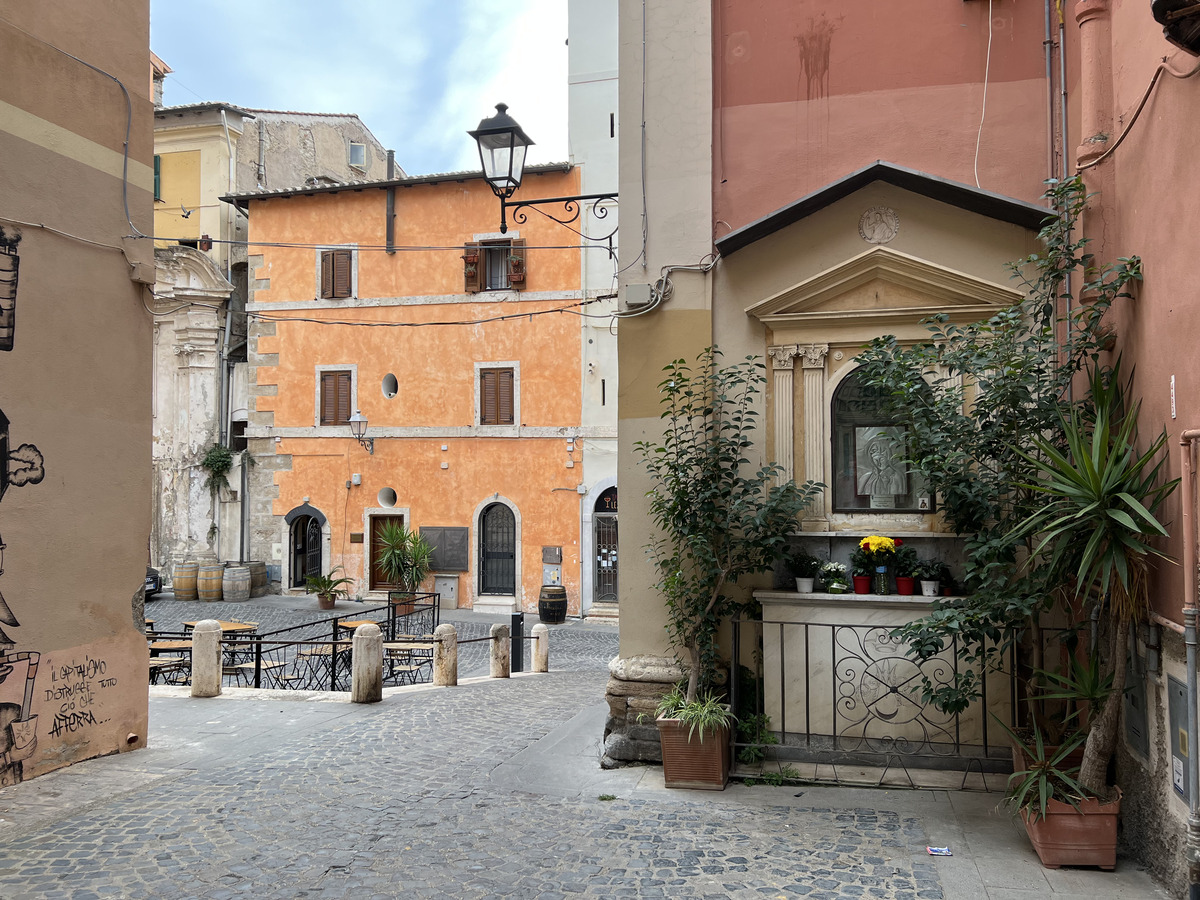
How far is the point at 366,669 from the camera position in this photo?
9.87 metres

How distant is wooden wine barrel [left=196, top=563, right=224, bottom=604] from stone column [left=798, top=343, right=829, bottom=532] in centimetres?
1893

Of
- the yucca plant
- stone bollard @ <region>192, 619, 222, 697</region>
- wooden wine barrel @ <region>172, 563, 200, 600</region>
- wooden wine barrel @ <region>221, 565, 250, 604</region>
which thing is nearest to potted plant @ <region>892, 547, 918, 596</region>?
the yucca plant

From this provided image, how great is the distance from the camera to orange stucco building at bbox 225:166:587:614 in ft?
69.3

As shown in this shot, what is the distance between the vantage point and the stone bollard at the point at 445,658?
36.7ft

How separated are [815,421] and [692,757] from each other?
258 cm

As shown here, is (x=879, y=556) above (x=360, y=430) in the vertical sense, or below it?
below

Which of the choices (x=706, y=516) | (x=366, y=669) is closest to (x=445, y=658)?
(x=366, y=669)

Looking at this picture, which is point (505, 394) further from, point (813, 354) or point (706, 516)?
point (706, 516)

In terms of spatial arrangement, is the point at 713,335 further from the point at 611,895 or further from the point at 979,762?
the point at 611,895

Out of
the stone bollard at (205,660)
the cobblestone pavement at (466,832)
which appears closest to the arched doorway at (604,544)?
the stone bollard at (205,660)

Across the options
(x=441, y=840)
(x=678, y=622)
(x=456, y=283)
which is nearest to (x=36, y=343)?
(x=441, y=840)

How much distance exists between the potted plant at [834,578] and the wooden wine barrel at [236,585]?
18410mm

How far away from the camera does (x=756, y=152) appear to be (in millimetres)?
7098

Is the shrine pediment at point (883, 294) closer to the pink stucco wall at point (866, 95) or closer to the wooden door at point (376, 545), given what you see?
the pink stucco wall at point (866, 95)
